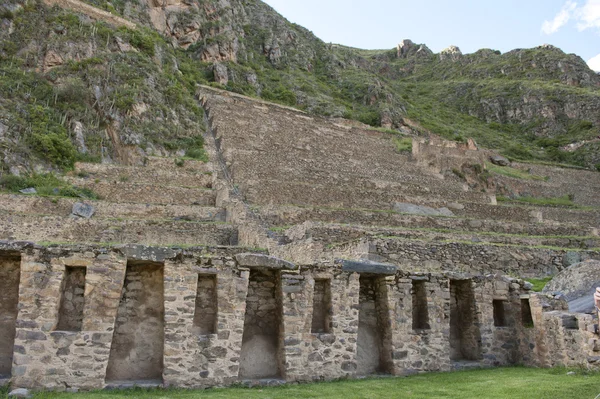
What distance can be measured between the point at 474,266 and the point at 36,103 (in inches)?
1115

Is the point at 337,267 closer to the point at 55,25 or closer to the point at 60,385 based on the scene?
the point at 60,385

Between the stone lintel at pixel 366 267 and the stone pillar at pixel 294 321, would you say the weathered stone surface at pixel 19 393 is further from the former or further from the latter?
the stone lintel at pixel 366 267

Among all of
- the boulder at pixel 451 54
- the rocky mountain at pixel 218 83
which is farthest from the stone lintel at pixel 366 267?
the boulder at pixel 451 54

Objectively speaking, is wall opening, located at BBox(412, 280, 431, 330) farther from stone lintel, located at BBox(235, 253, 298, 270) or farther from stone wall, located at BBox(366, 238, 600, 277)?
stone wall, located at BBox(366, 238, 600, 277)

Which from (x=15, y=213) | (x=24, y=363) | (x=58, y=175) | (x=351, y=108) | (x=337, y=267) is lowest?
(x=24, y=363)

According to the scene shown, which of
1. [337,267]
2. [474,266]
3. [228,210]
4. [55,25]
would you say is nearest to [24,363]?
[337,267]

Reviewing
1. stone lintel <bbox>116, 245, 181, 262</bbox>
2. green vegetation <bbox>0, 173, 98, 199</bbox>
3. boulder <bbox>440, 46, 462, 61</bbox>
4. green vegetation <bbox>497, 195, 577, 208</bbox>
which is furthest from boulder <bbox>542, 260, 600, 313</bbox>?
boulder <bbox>440, 46, 462, 61</bbox>

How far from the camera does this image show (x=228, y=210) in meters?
22.3

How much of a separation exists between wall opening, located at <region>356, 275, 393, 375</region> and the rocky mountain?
2116cm

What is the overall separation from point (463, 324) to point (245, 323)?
15.7 ft

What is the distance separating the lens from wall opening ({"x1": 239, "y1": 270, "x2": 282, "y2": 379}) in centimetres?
842

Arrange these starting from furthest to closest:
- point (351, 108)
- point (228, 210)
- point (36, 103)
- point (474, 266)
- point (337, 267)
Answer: point (351, 108)
point (36, 103)
point (228, 210)
point (474, 266)
point (337, 267)

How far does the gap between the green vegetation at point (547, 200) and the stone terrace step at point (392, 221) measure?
17.2 m

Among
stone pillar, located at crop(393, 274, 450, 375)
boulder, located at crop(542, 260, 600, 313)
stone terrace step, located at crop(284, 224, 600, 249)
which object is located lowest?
stone pillar, located at crop(393, 274, 450, 375)
